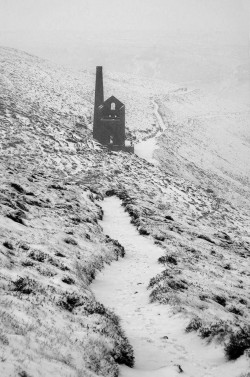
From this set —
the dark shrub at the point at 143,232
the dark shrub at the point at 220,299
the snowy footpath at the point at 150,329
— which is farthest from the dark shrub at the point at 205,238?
the dark shrub at the point at 220,299

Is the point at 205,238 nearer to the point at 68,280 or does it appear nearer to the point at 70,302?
the point at 68,280

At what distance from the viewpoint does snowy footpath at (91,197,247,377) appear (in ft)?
25.0

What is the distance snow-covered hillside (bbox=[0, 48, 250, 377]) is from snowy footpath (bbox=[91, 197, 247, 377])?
0.35 meters

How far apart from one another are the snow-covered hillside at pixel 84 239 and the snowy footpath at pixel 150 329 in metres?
0.35

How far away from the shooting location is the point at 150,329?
971 centimetres

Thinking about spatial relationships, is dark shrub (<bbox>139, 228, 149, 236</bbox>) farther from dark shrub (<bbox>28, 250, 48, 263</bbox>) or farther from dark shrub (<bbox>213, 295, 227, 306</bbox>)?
dark shrub (<bbox>28, 250, 48, 263</bbox>)

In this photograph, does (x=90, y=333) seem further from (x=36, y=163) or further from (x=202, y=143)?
(x=202, y=143)

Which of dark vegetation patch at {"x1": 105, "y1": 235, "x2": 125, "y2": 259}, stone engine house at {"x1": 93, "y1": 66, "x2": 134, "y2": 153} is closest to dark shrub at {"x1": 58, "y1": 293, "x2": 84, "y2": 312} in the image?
dark vegetation patch at {"x1": 105, "y1": 235, "x2": 125, "y2": 259}

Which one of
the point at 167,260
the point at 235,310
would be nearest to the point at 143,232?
the point at 167,260

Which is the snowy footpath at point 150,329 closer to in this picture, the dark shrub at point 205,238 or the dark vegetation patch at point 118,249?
the dark vegetation patch at point 118,249

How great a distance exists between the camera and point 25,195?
1891 centimetres

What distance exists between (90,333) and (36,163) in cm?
2529

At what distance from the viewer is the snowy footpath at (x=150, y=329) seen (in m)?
7.63

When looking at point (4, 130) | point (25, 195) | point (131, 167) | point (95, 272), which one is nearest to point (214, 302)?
point (95, 272)
